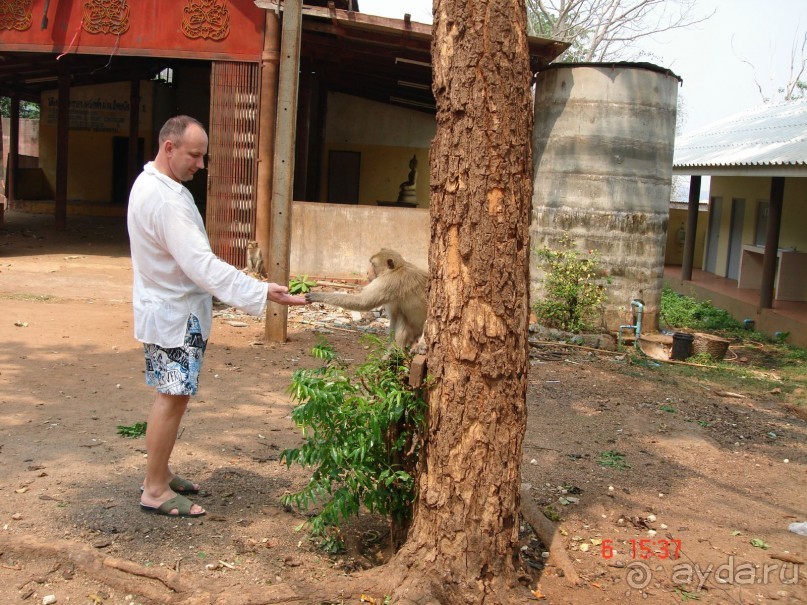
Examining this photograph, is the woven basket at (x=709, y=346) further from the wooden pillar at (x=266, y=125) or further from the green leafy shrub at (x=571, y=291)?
the wooden pillar at (x=266, y=125)

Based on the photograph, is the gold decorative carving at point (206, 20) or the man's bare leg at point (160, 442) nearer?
the man's bare leg at point (160, 442)

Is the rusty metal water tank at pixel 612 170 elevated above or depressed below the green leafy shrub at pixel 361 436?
above

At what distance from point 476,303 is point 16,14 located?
40.1ft

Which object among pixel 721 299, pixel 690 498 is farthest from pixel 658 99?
pixel 690 498

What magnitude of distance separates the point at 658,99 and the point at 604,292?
2.91 meters

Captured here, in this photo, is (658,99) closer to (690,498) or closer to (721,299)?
(721,299)

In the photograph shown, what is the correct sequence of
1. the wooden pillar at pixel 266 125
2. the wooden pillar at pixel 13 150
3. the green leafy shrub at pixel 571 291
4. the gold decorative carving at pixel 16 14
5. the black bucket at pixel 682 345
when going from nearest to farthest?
the black bucket at pixel 682 345
the green leafy shrub at pixel 571 291
the wooden pillar at pixel 266 125
the gold decorative carving at pixel 16 14
the wooden pillar at pixel 13 150

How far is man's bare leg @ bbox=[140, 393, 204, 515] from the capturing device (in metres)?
3.97

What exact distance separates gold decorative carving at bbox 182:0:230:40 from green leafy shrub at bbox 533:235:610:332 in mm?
6064

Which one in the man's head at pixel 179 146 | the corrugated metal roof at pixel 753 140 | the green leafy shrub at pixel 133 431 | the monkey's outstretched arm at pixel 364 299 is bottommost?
the green leafy shrub at pixel 133 431

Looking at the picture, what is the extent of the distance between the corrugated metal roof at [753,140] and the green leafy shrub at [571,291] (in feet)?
12.3
